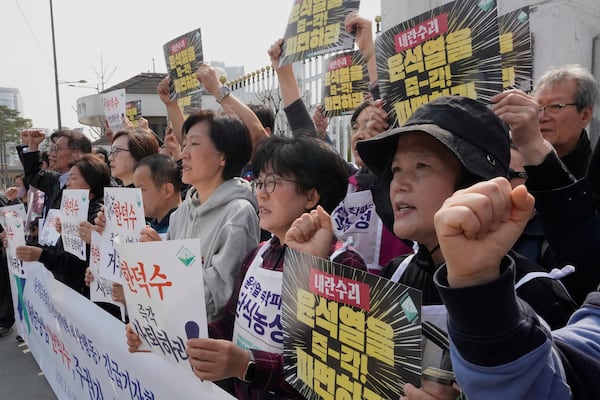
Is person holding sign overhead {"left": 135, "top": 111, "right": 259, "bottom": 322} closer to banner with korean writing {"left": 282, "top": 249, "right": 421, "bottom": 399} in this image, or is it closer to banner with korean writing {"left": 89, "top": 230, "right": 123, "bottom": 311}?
banner with korean writing {"left": 89, "top": 230, "right": 123, "bottom": 311}

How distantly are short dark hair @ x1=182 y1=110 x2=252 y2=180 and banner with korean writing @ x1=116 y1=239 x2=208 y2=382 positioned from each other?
0.78m

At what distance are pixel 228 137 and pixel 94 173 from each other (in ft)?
5.21

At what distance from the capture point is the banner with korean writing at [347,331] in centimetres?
94

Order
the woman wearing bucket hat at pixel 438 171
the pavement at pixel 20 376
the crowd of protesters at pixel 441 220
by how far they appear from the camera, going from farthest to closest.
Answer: the pavement at pixel 20 376 < the woman wearing bucket hat at pixel 438 171 < the crowd of protesters at pixel 441 220

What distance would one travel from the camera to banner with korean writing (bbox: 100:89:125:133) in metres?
4.59

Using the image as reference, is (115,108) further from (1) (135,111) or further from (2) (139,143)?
(2) (139,143)

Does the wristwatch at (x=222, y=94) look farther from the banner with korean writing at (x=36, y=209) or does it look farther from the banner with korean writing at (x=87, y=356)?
the banner with korean writing at (x=36, y=209)

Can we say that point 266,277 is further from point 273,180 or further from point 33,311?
point 33,311

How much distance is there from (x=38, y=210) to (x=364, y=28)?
147 inches

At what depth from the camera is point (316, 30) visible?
2.49 meters

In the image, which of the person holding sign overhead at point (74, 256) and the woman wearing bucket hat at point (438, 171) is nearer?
the woman wearing bucket hat at point (438, 171)

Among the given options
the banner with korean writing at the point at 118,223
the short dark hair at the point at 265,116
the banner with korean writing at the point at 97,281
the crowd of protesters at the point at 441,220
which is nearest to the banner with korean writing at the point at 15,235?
the crowd of protesters at the point at 441,220

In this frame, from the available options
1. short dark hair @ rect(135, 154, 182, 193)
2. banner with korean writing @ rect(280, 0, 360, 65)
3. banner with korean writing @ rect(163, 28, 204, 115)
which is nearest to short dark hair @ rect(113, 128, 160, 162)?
banner with korean writing @ rect(163, 28, 204, 115)

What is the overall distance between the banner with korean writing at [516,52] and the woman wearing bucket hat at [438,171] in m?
1.01
